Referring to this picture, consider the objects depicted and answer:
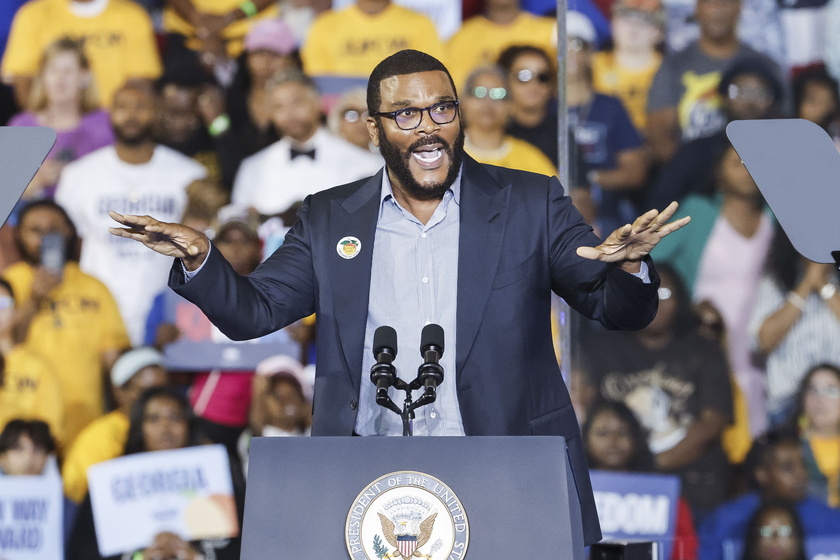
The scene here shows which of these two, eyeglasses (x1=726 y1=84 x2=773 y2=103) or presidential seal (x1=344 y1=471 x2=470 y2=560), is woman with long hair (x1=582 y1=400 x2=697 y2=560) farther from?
presidential seal (x1=344 y1=471 x2=470 y2=560)

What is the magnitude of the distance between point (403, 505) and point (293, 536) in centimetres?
20

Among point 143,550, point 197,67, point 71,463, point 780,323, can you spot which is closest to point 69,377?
point 71,463

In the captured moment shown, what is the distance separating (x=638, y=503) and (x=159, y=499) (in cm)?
214

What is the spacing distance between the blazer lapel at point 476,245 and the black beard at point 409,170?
6 centimetres

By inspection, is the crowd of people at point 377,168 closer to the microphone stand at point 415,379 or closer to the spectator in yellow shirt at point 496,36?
the spectator in yellow shirt at point 496,36

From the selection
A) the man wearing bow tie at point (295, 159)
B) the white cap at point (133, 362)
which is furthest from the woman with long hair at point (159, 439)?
the man wearing bow tie at point (295, 159)

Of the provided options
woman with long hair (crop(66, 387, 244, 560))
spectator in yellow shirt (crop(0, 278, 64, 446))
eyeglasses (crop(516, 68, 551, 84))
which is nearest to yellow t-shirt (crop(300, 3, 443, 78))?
eyeglasses (crop(516, 68, 551, 84))

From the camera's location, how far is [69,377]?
15.8ft

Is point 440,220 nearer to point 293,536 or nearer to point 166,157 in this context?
point 293,536

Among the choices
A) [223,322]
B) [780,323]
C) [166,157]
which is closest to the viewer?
[223,322]

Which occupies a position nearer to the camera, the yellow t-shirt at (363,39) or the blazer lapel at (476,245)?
the blazer lapel at (476,245)

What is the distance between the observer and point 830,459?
14.8ft

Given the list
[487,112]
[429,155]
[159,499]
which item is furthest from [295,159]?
[429,155]

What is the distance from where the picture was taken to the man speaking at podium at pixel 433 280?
2.36 metres
